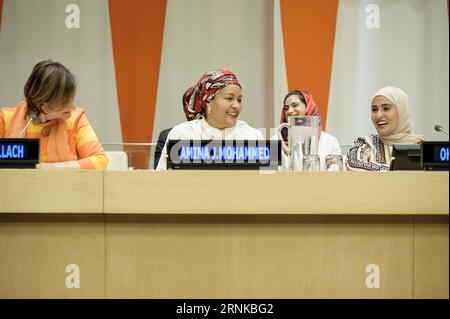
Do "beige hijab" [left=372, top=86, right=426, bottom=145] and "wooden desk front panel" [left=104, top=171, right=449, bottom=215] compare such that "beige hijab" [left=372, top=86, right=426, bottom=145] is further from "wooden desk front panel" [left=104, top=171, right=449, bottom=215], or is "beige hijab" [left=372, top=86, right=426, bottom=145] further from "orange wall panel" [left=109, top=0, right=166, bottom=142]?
"orange wall panel" [left=109, top=0, right=166, bottom=142]

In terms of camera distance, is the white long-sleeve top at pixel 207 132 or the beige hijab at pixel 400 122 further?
the beige hijab at pixel 400 122

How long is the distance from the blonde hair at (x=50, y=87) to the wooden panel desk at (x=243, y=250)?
0.46 metres

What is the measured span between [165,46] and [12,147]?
278cm

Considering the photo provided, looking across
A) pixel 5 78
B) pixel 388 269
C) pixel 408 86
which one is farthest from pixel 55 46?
pixel 388 269

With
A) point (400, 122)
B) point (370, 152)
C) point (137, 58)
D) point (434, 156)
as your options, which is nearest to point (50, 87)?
point (434, 156)

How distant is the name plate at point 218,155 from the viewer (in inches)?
61.3

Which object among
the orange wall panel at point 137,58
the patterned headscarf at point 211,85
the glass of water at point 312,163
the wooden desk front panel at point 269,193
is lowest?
the wooden desk front panel at point 269,193

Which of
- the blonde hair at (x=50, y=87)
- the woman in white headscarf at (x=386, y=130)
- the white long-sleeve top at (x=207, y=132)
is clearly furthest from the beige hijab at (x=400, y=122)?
the blonde hair at (x=50, y=87)

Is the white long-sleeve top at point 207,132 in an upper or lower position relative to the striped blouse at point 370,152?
upper

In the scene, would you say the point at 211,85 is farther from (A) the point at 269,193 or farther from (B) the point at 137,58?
(B) the point at 137,58

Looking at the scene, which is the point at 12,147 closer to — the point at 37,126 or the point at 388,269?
the point at 37,126

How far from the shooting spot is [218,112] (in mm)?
2342

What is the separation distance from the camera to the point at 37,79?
190cm

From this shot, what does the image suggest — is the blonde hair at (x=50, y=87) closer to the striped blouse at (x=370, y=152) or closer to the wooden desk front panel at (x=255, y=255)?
the wooden desk front panel at (x=255, y=255)
